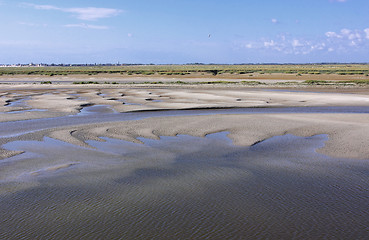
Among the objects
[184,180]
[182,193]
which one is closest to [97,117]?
[184,180]

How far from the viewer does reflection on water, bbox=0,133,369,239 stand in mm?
6773

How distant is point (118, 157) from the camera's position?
11.5 metres

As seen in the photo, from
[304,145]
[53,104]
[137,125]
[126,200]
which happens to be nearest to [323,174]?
[304,145]

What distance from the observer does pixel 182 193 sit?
28.1 ft

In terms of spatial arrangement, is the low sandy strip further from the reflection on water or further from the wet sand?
the reflection on water

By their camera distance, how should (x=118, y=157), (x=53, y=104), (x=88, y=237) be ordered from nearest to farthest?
(x=88, y=237) < (x=118, y=157) < (x=53, y=104)

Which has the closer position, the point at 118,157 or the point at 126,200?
the point at 126,200

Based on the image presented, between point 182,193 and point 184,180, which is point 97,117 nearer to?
point 184,180

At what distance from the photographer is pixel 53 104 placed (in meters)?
26.1

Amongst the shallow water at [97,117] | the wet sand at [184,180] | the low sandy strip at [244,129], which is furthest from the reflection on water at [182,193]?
the shallow water at [97,117]

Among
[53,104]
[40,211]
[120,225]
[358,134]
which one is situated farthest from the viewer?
[53,104]

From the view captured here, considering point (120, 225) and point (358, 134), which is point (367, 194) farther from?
point (358, 134)

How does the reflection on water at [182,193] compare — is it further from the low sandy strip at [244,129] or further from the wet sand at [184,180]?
the low sandy strip at [244,129]

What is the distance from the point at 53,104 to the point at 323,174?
20694 mm
